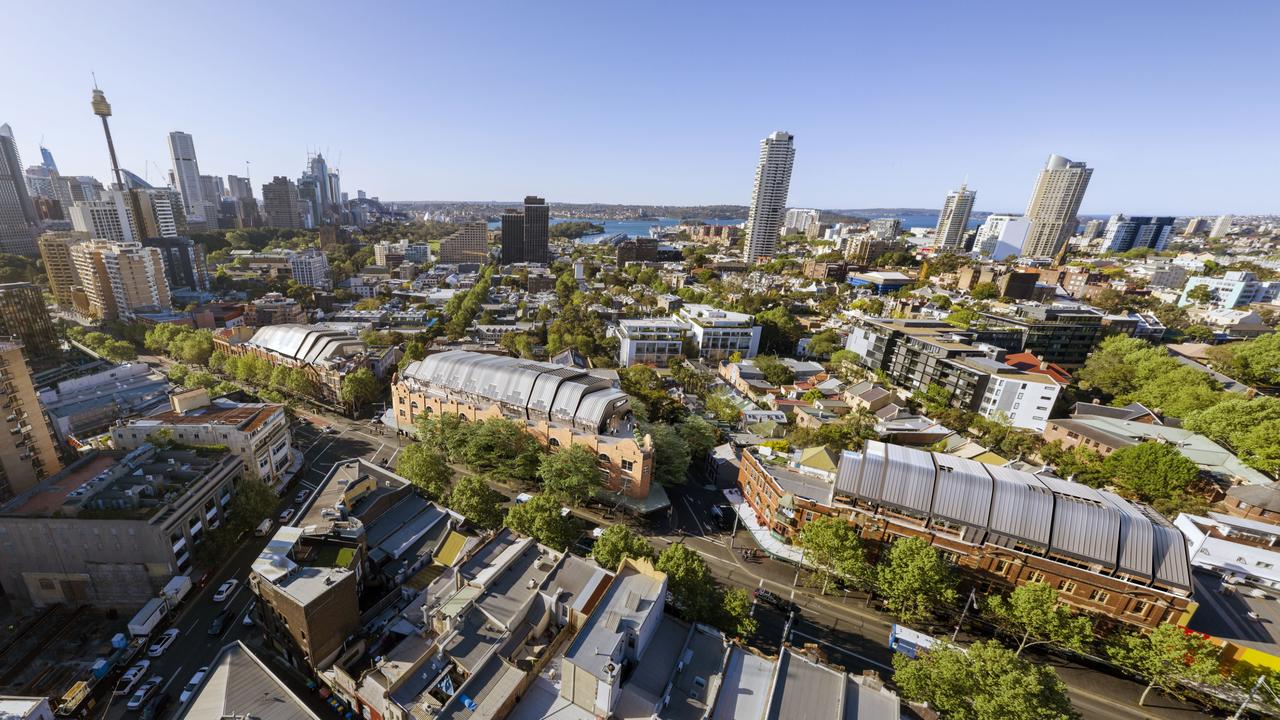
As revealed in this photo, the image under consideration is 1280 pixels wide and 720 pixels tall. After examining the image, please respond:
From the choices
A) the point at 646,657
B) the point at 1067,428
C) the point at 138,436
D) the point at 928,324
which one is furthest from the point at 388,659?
the point at 928,324

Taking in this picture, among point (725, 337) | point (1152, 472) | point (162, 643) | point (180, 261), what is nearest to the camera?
point (162, 643)

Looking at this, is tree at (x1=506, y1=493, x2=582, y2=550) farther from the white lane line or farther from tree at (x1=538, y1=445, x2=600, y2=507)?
the white lane line

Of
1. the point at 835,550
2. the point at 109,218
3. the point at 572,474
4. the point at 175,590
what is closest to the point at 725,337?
the point at 572,474

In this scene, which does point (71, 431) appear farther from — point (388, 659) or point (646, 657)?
point (646, 657)

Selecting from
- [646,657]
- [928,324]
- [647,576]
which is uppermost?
[928,324]

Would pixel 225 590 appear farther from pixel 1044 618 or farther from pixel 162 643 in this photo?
pixel 1044 618

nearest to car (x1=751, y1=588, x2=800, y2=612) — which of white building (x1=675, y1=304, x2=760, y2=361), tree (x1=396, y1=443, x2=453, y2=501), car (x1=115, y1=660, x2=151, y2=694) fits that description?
tree (x1=396, y1=443, x2=453, y2=501)
